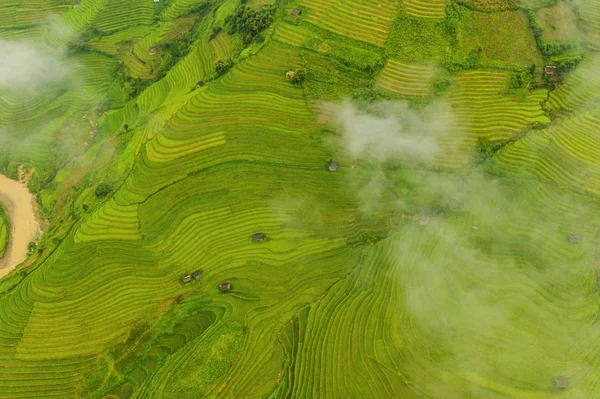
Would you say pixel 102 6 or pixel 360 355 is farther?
pixel 102 6

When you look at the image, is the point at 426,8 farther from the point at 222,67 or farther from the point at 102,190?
the point at 102,190

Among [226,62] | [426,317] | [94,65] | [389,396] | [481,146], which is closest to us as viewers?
[389,396]

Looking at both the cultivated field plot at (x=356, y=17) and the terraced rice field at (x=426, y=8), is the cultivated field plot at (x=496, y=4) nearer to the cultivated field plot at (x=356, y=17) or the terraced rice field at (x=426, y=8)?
the terraced rice field at (x=426, y=8)

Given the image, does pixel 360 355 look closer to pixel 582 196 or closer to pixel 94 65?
pixel 582 196

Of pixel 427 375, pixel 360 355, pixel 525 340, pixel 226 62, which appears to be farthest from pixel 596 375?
pixel 226 62

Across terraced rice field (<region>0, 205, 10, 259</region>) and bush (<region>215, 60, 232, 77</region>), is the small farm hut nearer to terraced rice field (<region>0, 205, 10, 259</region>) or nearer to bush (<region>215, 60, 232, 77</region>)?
bush (<region>215, 60, 232, 77</region>)

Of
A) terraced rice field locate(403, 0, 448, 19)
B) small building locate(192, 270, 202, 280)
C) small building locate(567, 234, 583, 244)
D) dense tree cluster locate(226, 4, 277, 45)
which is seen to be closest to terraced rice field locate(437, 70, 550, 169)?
terraced rice field locate(403, 0, 448, 19)

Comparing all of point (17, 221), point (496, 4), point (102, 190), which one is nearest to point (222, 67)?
point (102, 190)
